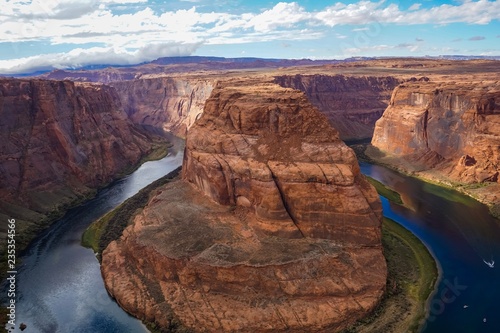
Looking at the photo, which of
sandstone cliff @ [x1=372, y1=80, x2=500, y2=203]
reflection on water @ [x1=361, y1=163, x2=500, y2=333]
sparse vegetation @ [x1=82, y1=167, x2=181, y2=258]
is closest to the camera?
reflection on water @ [x1=361, y1=163, x2=500, y2=333]

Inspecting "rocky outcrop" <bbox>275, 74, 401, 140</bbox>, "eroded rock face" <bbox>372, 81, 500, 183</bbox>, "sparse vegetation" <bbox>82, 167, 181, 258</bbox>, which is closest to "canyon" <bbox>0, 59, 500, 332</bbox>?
"eroded rock face" <bbox>372, 81, 500, 183</bbox>

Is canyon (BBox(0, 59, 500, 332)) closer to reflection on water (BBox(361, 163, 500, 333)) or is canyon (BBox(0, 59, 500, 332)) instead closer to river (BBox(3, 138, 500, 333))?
river (BBox(3, 138, 500, 333))

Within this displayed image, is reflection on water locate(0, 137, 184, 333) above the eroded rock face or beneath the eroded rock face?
beneath

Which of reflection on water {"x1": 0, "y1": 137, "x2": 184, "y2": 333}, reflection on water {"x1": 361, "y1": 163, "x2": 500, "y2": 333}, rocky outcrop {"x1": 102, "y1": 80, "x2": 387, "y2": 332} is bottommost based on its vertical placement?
reflection on water {"x1": 0, "y1": 137, "x2": 184, "y2": 333}

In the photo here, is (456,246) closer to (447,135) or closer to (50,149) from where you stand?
(447,135)

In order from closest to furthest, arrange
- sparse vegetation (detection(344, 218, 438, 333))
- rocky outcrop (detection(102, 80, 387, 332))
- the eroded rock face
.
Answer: sparse vegetation (detection(344, 218, 438, 333)) < rocky outcrop (detection(102, 80, 387, 332)) < the eroded rock face

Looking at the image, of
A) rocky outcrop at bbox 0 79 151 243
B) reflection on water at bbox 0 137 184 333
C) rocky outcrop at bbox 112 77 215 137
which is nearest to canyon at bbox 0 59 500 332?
rocky outcrop at bbox 0 79 151 243

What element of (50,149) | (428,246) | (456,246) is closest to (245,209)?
(428,246)

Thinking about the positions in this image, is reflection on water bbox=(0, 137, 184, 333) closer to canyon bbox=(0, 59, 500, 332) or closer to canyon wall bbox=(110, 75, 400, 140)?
canyon bbox=(0, 59, 500, 332)

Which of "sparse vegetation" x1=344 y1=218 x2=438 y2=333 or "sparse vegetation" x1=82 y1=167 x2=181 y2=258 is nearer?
"sparse vegetation" x1=344 y1=218 x2=438 y2=333
